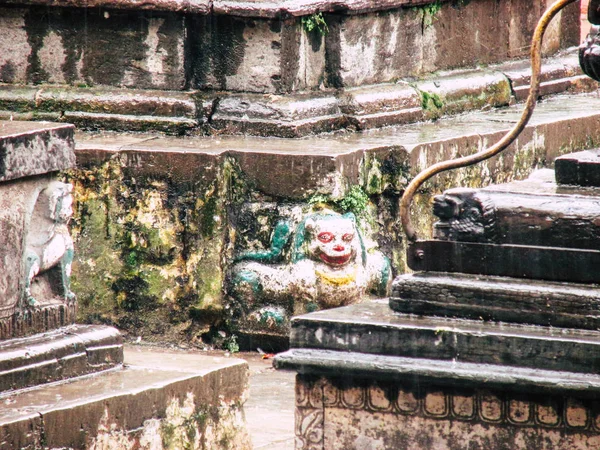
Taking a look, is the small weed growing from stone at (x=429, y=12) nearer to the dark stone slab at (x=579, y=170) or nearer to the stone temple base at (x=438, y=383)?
the dark stone slab at (x=579, y=170)

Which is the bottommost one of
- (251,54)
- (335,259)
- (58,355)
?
(58,355)

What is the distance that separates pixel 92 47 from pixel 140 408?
328cm

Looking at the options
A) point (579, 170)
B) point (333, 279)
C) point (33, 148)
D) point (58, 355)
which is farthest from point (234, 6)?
point (579, 170)

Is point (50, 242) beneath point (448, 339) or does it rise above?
above

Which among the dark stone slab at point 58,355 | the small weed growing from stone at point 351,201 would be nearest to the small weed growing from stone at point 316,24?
the small weed growing from stone at point 351,201

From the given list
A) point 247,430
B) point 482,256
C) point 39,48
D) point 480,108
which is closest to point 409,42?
point 480,108

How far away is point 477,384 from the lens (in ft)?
12.3

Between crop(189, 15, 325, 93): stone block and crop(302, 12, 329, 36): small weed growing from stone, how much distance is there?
3cm

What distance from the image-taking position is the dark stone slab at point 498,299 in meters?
3.72

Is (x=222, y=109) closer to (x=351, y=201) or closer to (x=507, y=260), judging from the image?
(x=351, y=201)

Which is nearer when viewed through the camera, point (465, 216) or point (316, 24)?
point (465, 216)

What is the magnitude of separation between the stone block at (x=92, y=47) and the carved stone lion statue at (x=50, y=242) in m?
2.58

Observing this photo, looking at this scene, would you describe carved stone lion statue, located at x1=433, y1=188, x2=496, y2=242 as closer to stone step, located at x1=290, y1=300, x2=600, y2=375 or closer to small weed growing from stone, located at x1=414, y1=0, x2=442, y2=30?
stone step, located at x1=290, y1=300, x2=600, y2=375

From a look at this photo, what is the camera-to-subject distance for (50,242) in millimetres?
5070
